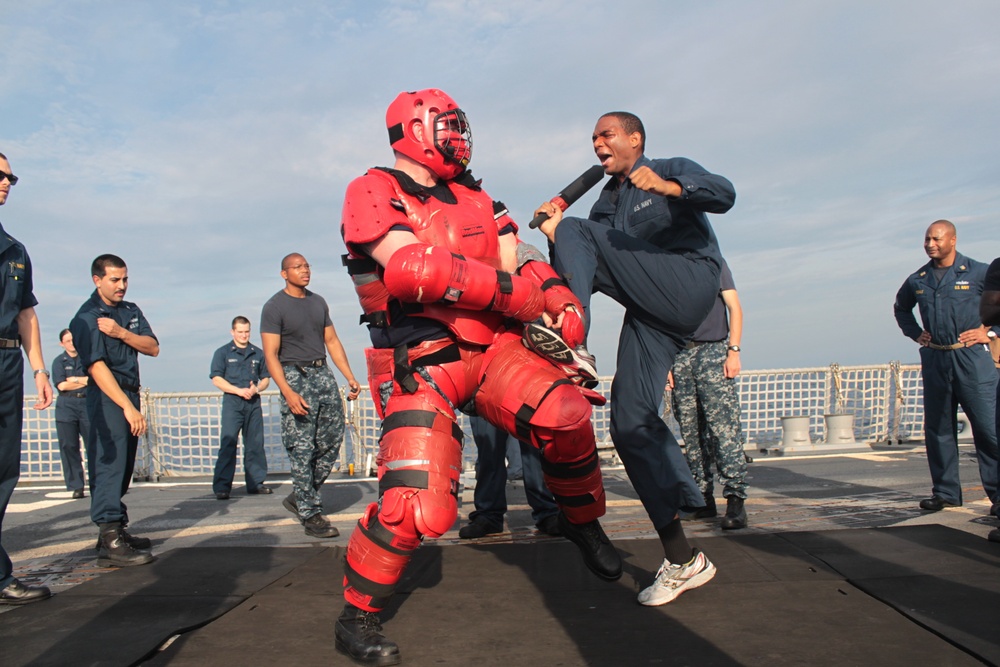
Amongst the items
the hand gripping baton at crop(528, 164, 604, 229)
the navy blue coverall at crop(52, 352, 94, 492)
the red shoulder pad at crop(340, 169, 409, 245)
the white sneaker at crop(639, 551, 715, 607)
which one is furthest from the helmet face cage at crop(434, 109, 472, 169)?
the navy blue coverall at crop(52, 352, 94, 492)

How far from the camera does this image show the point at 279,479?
1018cm

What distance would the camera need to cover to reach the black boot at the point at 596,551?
3328 millimetres

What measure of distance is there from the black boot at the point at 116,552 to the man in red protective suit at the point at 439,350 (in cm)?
214

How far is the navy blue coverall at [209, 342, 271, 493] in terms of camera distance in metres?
8.45

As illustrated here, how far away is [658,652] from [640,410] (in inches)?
48.1

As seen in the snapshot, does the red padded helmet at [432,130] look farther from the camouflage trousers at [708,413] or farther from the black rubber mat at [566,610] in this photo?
the camouflage trousers at [708,413]

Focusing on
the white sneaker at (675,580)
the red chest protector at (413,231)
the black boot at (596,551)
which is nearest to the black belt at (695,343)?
the white sneaker at (675,580)

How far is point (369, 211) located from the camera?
2.99 m

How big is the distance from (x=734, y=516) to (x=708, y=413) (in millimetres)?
836

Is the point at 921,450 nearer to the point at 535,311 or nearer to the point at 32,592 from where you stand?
the point at 535,311

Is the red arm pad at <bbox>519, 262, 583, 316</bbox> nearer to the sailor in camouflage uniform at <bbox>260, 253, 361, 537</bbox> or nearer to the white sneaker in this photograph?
the white sneaker

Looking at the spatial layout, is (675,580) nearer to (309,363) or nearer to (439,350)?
(439,350)

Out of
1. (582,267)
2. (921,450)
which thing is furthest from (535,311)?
(921,450)

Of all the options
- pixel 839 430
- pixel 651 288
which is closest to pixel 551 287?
pixel 651 288
